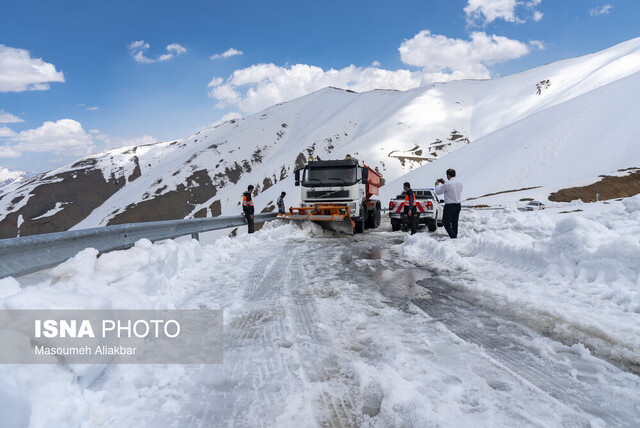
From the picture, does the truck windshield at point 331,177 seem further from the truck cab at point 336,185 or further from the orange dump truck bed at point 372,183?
the orange dump truck bed at point 372,183

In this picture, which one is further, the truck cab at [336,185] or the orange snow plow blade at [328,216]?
the truck cab at [336,185]

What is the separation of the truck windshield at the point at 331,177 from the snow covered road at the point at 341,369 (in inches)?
392

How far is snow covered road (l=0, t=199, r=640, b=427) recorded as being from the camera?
2.21 m

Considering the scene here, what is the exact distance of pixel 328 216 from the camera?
13.8m

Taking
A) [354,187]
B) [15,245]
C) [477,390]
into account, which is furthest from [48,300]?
[354,187]

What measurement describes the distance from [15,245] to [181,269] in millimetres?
2697

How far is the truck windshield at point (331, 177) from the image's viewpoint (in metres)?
14.9

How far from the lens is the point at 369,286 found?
5.46 metres

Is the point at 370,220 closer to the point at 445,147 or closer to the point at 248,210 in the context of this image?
the point at 248,210

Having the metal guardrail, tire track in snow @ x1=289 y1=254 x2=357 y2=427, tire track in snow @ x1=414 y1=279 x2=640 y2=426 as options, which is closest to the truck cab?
the metal guardrail

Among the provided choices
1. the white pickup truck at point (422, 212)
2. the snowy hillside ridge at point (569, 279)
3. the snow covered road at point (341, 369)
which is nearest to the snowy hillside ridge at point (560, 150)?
the white pickup truck at point (422, 212)

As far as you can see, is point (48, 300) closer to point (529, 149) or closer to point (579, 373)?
point (579, 373)

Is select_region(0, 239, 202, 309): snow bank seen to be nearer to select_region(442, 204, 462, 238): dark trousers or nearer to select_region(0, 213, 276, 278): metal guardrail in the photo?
select_region(0, 213, 276, 278): metal guardrail

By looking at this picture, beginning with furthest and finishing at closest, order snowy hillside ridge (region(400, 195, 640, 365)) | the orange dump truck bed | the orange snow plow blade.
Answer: the orange dump truck bed, the orange snow plow blade, snowy hillside ridge (region(400, 195, 640, 365))
